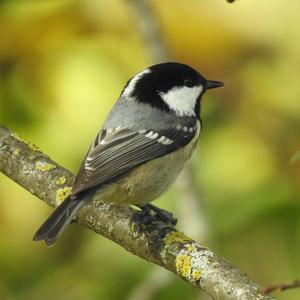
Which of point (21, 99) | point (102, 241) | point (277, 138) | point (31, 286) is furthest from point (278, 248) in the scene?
point (21, 99)

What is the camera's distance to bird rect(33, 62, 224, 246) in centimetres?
338

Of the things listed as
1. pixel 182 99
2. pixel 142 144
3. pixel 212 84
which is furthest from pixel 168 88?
pixel 142 144

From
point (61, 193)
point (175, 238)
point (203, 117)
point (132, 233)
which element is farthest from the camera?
point (203, 117)

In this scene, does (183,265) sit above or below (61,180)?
above

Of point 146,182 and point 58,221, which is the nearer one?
point 58,221

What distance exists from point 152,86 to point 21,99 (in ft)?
3.37

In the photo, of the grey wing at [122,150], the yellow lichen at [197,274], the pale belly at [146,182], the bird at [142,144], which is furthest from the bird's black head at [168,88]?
the yellow lichen at [197,274]

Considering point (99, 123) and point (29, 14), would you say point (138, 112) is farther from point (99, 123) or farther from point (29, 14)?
point (29, 14)

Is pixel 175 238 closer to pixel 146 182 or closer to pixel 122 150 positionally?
pixel 146 182

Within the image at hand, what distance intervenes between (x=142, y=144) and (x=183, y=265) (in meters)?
0.84

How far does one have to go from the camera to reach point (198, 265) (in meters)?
2.89

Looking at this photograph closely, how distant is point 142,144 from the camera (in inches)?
145

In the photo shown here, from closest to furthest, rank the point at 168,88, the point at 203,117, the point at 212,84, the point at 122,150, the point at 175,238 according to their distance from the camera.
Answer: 1. the point at 175,238
2. the point at 122,150
3. the point at 168,88
4. the point at 212,84
5. the point at 203,117

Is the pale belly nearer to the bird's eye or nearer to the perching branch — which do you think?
the perching branch
